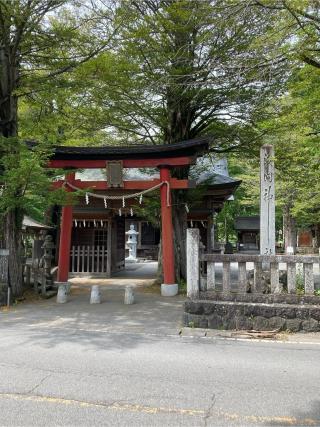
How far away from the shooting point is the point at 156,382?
5.41m

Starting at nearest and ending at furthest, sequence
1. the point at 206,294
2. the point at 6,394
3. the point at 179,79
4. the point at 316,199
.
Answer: the point at 6,394 < the point at 206,294 < the point at 179,79 < the point at 316,199

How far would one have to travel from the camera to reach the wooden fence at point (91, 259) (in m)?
19.6

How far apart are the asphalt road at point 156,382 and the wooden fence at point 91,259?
11.5m

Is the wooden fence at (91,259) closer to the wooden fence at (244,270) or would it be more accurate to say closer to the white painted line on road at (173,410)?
the wooden fence at (244,270)

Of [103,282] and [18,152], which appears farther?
[103,282]

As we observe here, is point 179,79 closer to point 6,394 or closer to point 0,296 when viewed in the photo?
point 0,296

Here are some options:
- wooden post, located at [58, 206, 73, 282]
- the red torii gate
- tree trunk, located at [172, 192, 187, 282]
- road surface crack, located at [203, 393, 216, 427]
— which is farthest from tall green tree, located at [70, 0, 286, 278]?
road surface crack, located at [203, 393, 216, 427]

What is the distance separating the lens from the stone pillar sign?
39.5 ft

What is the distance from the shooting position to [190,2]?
37.7ft

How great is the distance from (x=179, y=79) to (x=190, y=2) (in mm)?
2664

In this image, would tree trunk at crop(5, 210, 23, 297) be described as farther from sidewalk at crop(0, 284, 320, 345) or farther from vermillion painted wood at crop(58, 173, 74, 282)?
vermillion painted wood at crop(58, 173, 74, 282)

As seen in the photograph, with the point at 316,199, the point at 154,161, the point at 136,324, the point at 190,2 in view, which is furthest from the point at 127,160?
the point at 316,199

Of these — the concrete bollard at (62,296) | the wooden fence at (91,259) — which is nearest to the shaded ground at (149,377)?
the concrete bollard at (62,296)

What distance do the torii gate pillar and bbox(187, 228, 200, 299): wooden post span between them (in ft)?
14.4
